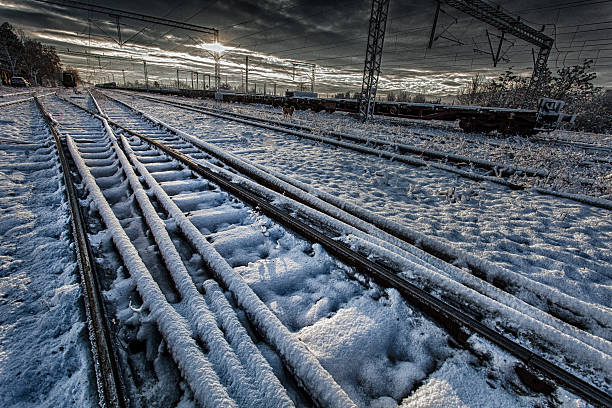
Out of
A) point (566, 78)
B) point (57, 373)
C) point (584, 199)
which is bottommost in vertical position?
point (57, 373)

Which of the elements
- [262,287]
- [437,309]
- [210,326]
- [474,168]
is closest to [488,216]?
[437,309]

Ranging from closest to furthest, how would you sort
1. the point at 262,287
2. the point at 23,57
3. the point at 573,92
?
1. the point at 262,287
2. the point at 573,92
3. the point at 23,57

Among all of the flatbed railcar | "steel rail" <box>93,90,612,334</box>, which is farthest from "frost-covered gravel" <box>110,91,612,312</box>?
the flatbed railcar

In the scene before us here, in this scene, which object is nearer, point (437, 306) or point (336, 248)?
point (437, 306)

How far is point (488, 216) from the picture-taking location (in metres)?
4.08

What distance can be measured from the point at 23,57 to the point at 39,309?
10298 centimetres

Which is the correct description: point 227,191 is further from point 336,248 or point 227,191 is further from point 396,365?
point 396,365

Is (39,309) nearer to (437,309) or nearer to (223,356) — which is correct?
(223,356)

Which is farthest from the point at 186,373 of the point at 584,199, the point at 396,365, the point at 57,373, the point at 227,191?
the point at 584,199

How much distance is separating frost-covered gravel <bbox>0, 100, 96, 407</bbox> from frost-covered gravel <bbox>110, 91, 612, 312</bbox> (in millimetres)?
3361

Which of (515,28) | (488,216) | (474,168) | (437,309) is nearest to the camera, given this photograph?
(437,309)

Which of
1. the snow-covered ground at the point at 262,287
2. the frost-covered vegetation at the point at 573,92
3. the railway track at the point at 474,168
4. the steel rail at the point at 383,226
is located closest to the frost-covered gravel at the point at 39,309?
Result: the snow-covered ground at the point at 262,287

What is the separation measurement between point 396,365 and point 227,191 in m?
3.23

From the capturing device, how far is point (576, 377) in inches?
60.9
